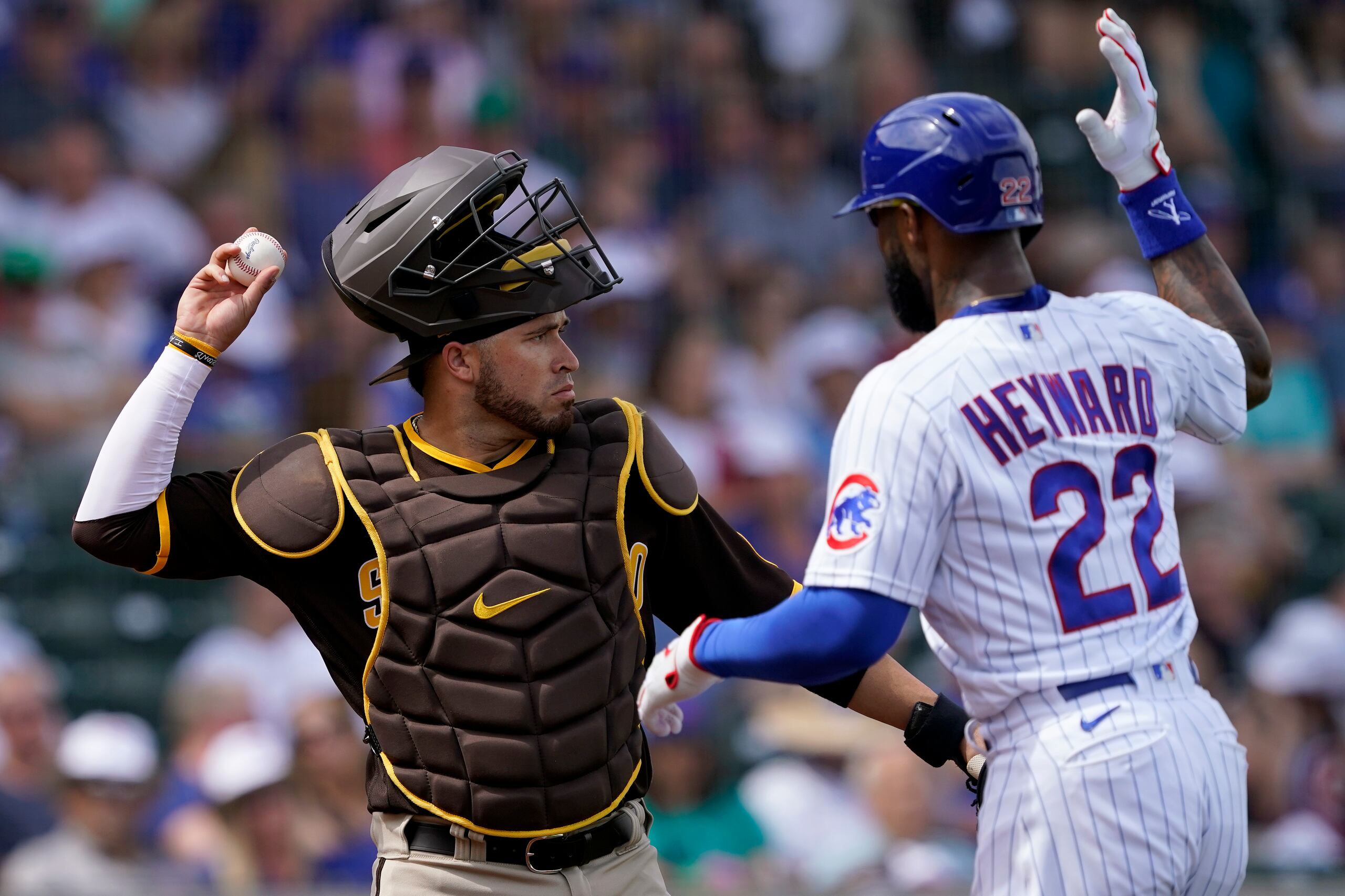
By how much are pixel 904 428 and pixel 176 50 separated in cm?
674

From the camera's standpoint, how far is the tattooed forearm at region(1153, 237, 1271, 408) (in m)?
3.04

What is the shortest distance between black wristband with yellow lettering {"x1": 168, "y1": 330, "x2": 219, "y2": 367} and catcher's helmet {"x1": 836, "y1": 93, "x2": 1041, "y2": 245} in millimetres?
1268

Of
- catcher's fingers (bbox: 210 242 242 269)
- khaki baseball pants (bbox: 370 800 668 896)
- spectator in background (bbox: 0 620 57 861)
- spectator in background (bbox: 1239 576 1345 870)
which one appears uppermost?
catcher's fingers (bbox: 210 242 242 269)

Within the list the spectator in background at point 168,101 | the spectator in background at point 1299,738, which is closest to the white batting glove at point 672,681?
the spectator in background at point 1299,738

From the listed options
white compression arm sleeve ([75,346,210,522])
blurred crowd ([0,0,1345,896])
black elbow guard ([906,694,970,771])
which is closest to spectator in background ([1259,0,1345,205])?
blurred crowd ([0,0,1345,896])

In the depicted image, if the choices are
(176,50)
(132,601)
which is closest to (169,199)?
(176,50)

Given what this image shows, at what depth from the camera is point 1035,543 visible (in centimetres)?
260

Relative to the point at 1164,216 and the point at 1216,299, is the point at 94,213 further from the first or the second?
the point at 1216,299

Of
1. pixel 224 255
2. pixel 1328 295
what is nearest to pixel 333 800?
pixel 224 255

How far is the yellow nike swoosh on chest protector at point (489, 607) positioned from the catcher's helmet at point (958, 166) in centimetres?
97

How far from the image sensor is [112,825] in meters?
6.16

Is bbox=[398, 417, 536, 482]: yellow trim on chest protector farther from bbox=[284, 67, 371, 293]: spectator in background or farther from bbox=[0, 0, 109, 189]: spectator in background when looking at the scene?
bbox=[0, 0, 109, 189]: spectator in background

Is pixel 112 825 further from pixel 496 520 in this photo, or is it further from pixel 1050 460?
pixel 1050 460

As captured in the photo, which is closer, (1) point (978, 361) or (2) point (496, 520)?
(1) point (978, 361)
